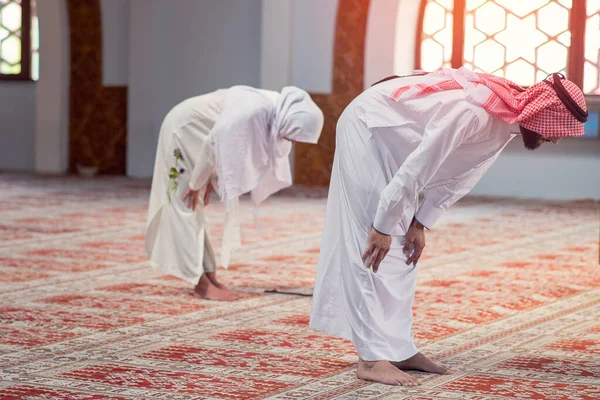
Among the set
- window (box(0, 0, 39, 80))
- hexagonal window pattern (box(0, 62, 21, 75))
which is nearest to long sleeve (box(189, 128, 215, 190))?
window (box(0, 0, 39, 80))

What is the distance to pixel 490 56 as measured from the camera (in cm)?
1041

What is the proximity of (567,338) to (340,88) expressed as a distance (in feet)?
23.3

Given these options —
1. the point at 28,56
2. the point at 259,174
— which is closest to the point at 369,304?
the point at 259,174

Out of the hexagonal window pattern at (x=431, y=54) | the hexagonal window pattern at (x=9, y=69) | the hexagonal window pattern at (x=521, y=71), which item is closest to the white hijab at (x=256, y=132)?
the hexagonal window pattern at (x=521, y=71)

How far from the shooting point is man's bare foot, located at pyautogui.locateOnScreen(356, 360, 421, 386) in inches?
121

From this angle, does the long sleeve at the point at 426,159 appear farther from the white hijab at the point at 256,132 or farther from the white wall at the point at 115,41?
the white wall at the point at 115,41

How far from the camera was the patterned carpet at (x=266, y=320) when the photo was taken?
3.04m

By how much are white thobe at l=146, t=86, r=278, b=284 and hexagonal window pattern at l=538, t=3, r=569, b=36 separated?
6194 millimetres

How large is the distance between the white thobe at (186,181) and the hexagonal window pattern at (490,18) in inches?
246

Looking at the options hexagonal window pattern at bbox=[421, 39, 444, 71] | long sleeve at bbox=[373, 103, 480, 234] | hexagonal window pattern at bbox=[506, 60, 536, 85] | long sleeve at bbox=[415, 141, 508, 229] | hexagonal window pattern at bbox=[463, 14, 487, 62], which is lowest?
long sleeve at bbox=[415, 141, 508, 229]

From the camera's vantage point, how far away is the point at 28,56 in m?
12.6

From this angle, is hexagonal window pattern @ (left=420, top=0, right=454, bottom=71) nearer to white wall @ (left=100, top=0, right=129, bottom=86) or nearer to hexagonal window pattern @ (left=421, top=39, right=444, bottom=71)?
hexagonal window pattern @ (left=421, top=39, right=444, bottom=71)

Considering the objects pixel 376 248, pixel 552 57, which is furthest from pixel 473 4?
pixel 376 248

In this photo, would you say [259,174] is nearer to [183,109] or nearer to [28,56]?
[183,109]
